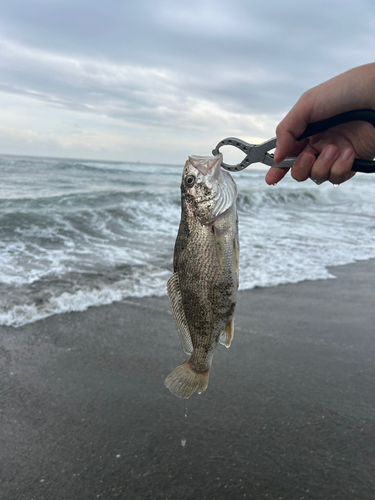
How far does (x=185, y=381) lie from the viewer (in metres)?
2.21

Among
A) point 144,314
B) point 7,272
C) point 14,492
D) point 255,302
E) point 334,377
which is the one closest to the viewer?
point 14,492

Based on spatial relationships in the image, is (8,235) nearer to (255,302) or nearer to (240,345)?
(255,302)

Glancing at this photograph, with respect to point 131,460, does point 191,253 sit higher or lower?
higher

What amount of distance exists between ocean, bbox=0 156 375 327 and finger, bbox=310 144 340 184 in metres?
4.70

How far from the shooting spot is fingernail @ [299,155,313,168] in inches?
96.1

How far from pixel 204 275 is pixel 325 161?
1.05 metres

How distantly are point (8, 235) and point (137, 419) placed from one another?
8715mm

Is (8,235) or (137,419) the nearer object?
(137,419)

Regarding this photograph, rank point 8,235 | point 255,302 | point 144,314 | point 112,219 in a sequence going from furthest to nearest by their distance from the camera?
1. point 112,219
2. point 8,235
3. point 255,302
4. point 144,314

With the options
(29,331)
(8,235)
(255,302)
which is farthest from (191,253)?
(8,235)

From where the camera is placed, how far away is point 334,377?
4.48m

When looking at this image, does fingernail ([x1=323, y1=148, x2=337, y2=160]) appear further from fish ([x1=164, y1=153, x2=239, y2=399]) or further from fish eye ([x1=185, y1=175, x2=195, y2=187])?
fish eye ([x1=185, y1=175, x2=195, y2=187])

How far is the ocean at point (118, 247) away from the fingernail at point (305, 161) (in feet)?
15.3

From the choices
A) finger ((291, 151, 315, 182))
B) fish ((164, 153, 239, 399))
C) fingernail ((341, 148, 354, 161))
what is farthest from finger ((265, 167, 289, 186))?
fish ((164, 153, 239, 399))
